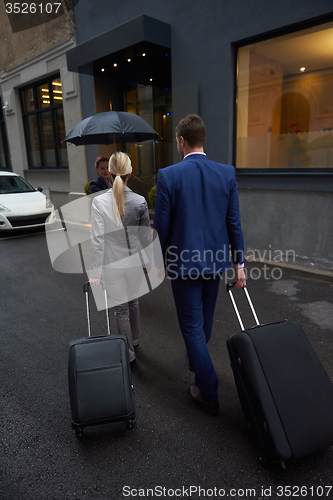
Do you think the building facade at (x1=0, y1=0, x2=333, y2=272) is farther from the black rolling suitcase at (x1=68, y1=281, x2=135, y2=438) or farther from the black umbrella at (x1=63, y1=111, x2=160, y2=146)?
the black rolling suitcase at (x1=68, y1=281, x2=135, y2=438)

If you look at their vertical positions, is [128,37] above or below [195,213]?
A: above

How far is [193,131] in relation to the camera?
8.29 ft

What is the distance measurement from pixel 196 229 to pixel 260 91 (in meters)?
5.67

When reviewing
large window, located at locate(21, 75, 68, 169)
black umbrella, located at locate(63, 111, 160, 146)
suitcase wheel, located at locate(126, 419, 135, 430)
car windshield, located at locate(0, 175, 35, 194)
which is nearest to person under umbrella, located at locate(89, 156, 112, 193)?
black umbrella, located at locate(63, 111, 160, 146)

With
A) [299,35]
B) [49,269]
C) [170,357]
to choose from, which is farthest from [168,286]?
[299,35]

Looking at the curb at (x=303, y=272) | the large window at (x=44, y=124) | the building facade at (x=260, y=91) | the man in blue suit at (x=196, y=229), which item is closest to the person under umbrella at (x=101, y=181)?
the man in blue suit at (x=196, y=229)

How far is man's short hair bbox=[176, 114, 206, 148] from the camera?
2523 millimetres

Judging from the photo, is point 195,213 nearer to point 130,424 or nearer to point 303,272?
point 130,424

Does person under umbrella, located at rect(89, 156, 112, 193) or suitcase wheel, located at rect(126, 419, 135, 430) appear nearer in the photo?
suitcase wheel, located at rect(126, 419, 135, 430)

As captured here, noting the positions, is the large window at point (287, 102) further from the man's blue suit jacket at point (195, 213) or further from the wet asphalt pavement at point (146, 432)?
the man's blue suit jacket at point (195, 213)

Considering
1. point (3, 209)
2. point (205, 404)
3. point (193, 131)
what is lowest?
point (205, 404)

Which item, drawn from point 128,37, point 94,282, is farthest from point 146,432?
point 128,37

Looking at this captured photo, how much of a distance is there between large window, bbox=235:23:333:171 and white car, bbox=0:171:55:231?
5548 mm

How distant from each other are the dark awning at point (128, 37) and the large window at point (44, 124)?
4.31 meters
